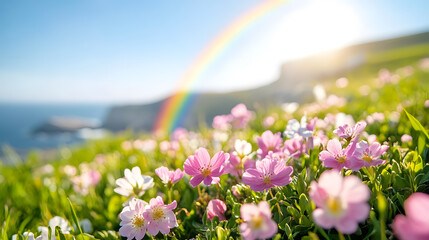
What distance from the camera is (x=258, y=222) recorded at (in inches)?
31.2

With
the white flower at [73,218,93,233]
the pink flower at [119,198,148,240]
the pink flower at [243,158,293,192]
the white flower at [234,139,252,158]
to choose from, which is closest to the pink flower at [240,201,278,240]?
the pink flower at [243,158,293,192]

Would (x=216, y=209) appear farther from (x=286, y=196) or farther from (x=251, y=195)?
(x=286, y=196)

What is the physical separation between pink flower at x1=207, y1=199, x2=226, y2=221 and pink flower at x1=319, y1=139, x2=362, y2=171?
21.1 inches

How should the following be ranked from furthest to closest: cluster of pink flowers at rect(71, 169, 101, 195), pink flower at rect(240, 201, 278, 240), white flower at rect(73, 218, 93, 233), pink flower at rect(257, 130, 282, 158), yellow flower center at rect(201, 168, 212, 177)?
cluster of pink flowers at rect(71, 169, 101, 195) < white flower at rect(73, 218, 93, 233) < pink flower at rect(257, 130, 282, 158) < yellow flower center at rect(201, 168, 212, 177) < pink flower at rect(240, 201, 278, 240)

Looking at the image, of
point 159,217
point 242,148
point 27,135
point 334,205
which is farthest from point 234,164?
point 27,135

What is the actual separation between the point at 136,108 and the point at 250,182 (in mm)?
64155

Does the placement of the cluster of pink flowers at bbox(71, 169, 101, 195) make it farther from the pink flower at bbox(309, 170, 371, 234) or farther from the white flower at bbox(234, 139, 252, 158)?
the pink flower at bbox(309, 170, 371, 234)

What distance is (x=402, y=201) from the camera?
1.12 metres

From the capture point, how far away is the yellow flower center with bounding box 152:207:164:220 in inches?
42.7

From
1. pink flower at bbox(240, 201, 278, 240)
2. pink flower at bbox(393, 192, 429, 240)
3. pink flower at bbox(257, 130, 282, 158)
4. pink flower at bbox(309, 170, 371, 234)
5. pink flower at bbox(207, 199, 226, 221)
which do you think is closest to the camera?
pink flower at bbox(393, 192, 429, 240)

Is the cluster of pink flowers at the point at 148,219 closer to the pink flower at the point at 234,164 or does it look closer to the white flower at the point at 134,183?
the white flower at the point at 134,183

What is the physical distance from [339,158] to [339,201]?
43 cm

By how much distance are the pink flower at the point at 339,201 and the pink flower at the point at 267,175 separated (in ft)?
1.14

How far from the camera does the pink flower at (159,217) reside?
1.07 meters
